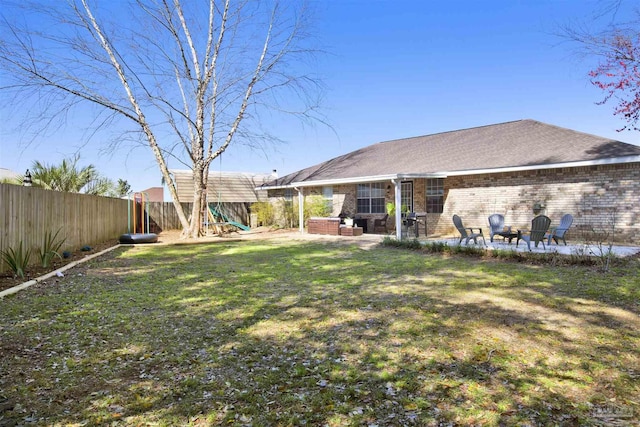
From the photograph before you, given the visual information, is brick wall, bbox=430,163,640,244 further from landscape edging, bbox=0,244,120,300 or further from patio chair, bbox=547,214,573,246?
landscape edging, bbox=0,244,120,300

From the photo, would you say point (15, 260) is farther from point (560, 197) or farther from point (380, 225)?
point (560, 197)

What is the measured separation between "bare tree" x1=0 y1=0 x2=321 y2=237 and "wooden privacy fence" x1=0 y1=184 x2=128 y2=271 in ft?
13.6

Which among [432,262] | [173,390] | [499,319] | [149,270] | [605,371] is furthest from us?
[432,262]

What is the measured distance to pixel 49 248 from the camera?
864 centimetres

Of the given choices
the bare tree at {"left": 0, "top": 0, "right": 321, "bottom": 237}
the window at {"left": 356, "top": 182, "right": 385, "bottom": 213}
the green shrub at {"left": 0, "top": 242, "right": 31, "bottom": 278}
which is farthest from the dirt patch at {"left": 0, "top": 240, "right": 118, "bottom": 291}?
the window at {"left": 356, "top": 182, "right": 385, "bottom": 213}

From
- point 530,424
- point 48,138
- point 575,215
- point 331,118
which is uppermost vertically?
point 331,118

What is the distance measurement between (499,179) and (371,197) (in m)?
5.96

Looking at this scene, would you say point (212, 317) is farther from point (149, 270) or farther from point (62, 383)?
point (149, 270)

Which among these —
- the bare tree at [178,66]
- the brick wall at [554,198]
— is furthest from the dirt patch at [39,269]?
the brick wall at [554,198]

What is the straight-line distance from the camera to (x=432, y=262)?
30.1 feet

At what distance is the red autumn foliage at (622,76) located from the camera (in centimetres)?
927

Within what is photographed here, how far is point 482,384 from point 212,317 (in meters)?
3.29

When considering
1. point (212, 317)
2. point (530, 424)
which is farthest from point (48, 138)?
point (530, 424)

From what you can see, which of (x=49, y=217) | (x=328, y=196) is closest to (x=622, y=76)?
(x=328, y=196)
